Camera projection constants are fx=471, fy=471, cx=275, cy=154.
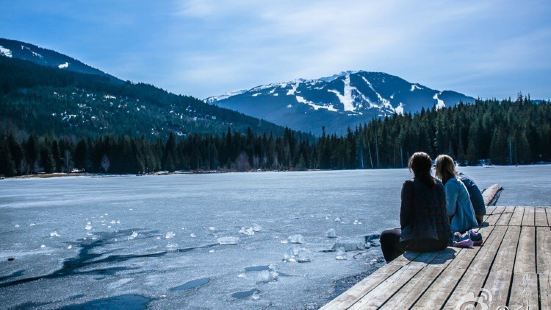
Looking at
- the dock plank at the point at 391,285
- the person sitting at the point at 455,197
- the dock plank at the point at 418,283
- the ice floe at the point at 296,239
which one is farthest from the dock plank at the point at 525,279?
the ice floe at the point at 296,239

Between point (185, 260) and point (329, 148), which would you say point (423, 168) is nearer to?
point (185, 260)

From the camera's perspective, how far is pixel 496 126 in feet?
487

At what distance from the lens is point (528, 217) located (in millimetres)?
16188

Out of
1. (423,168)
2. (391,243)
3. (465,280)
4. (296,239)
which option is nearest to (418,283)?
(465,280)

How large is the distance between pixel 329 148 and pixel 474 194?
16129cm

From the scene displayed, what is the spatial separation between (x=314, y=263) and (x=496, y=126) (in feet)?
498

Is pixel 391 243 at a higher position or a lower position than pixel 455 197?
lower

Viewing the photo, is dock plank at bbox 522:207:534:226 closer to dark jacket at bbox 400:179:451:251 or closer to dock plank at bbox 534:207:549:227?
dock plank at bbox 534:207:549:227

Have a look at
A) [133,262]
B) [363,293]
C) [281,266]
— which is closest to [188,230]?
[133,262]

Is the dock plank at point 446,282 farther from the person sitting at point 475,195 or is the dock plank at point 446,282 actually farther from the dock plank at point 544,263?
the person sitting at point 475,195

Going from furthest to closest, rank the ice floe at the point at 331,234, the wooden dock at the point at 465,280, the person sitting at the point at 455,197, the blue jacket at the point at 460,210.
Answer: the ice floe at the point at 331,234 < the blue jacket at the point at 460,210 < the person sitting at the point at 455,197 < the wooden dock at the point at 465,280

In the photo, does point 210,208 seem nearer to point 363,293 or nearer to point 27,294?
point 27,294

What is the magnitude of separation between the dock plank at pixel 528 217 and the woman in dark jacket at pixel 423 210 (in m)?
6.42

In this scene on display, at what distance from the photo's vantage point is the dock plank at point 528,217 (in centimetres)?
1462
